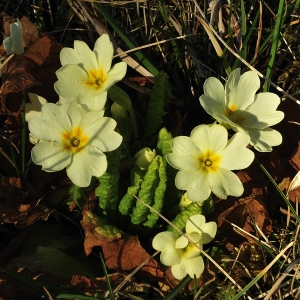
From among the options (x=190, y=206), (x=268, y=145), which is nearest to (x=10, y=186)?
(x=190, y=206)

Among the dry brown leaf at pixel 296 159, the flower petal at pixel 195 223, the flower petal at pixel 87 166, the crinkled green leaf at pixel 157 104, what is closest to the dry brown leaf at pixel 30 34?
the crinkled green leaf at pixel 157 104

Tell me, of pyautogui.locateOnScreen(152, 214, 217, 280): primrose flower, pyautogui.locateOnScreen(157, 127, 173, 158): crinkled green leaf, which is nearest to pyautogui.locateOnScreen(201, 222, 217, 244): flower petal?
pyautogui.locateOnScreen(152, 214, 217, 280): primrose flower

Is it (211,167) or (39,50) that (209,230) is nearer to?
(211,167)

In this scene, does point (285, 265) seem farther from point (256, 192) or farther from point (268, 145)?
point (268, 145)

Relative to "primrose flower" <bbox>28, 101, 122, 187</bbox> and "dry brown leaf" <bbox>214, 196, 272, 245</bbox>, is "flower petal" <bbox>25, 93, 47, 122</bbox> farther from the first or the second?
"dry brown leaf" <bbox>214, 196, 272, 245</bbox>

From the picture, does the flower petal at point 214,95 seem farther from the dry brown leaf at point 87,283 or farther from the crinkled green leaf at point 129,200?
the dry brown leaf at point 87,283

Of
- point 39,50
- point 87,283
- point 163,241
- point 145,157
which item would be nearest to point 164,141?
point 145,157
